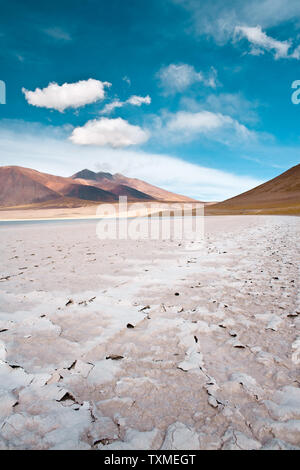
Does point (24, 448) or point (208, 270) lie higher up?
point (208, 270)

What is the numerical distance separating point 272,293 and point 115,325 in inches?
140

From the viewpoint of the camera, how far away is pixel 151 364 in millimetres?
2990

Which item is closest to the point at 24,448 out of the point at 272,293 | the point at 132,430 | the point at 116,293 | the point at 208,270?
the point at 132,430

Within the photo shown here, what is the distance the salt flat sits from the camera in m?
2.05

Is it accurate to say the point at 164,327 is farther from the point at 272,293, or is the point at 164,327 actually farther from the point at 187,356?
the point at 272,293

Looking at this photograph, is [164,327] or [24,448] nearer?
[24,448]

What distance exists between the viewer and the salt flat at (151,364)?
2.05 metres

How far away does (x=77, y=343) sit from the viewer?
349cm

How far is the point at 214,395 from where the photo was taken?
8.00 feet
